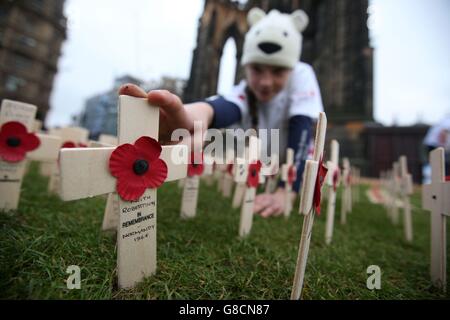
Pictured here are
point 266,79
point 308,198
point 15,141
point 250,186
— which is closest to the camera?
point 308,198

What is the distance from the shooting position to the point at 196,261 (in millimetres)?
847

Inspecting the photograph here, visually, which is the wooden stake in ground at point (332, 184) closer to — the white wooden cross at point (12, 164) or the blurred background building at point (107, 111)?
the blurred background building at point (107, 111)

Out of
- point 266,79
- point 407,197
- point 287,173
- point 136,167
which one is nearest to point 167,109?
point 136,167

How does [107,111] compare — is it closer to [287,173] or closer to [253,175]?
[287,173]

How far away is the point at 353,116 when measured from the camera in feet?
32.7

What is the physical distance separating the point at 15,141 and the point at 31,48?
1024 inches

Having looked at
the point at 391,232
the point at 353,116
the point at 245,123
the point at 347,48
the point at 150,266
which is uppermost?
the point at 347,48

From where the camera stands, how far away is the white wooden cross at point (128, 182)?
56cm

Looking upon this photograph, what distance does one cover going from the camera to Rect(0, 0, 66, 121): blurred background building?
62.8 feet

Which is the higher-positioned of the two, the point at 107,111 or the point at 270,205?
the point at 107,111

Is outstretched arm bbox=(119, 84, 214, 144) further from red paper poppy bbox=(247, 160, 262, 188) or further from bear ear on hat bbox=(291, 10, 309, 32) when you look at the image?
bear ear on hat bbox=(291, 10, 309, 32)
